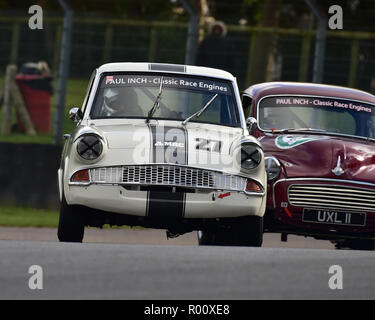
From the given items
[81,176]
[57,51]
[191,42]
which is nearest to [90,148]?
[81,176]

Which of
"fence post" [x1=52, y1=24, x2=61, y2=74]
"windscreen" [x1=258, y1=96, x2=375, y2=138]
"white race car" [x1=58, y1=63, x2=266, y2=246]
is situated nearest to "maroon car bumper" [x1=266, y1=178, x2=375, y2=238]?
"white race car" [x1=58, y1=63, x2=266, y2=246]

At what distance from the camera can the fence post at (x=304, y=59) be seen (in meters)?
14.6

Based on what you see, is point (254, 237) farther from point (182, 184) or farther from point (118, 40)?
point (118, 40)

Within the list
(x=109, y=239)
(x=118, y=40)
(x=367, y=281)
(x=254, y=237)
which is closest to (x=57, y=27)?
(x=118, y=40)

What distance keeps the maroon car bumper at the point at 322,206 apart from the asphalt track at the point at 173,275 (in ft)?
14.0

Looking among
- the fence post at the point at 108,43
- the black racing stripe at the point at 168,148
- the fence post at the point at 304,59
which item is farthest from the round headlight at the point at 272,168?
the fence post at the point at 108,43

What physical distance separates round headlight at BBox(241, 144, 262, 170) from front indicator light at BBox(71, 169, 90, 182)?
110 cm

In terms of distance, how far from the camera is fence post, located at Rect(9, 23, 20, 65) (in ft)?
48.4

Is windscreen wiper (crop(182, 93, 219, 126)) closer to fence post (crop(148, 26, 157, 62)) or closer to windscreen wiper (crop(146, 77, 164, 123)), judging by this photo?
windscreen wiper (crop(146, 77, 164, 123))

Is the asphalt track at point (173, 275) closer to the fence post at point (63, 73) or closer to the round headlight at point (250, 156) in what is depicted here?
the round headlight at point (250, 156)

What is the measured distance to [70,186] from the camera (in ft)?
25.7

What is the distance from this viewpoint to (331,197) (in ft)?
29.9

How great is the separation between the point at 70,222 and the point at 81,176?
38 centimetres

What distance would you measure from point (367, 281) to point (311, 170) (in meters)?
4.58
